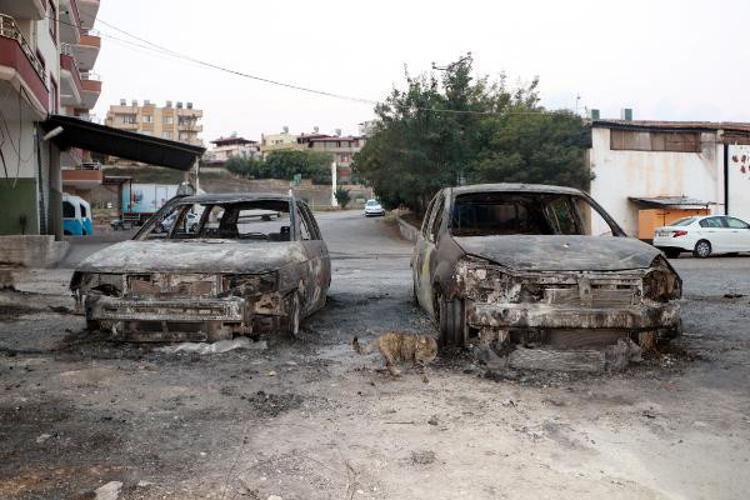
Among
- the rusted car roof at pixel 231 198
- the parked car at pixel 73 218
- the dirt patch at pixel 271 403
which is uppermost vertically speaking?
the parked car at pixel 73 218

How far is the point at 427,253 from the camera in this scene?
6.89 meters

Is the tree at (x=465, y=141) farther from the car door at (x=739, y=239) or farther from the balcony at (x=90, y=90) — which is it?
the balcony at (x=90, y=90)

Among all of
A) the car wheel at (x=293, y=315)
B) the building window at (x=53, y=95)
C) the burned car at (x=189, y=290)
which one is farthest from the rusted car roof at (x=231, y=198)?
the building window at (x=53, y=95)

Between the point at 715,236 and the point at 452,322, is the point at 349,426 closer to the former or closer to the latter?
the point at 452,322

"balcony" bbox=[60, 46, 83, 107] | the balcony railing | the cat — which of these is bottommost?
the cat

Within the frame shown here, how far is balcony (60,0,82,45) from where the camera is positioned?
28.3 metres

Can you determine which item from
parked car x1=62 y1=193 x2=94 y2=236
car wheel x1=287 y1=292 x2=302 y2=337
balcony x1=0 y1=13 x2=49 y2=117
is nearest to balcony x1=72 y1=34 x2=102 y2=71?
parked car x1=62 y1=193 x2=94 y2=236

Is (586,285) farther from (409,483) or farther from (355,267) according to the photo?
(355,267)

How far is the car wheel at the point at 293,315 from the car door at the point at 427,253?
127 cm

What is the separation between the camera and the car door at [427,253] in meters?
6.58

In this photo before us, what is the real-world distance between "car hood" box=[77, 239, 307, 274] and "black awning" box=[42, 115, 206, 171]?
1339 centimetres

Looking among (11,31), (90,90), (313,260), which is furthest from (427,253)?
(90,90)

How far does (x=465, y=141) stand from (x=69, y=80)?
56.3 feet

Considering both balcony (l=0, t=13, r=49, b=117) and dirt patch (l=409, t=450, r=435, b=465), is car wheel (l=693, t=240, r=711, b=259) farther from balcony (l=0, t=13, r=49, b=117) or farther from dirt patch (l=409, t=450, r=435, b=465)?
dirt patch (l=409, t=450, r=435, b=465)
